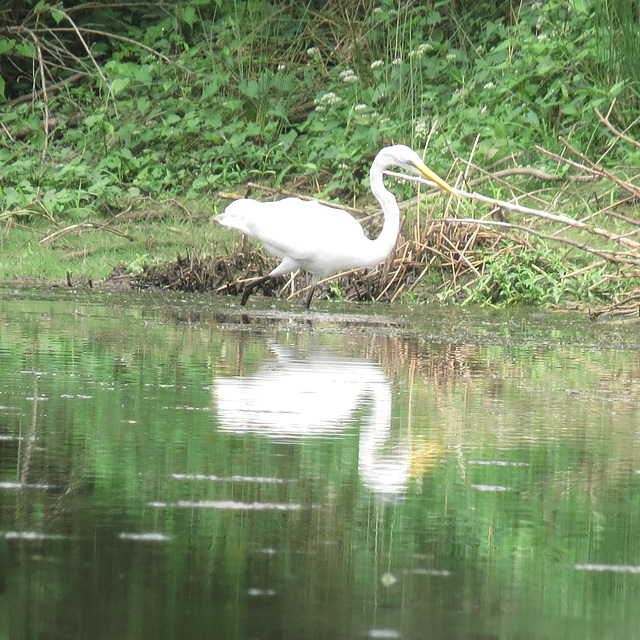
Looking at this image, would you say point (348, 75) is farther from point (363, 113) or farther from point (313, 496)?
point (313, 496)

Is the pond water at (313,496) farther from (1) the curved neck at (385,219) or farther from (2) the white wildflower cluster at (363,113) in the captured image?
(2) the white wildflower cluster at (363,113)

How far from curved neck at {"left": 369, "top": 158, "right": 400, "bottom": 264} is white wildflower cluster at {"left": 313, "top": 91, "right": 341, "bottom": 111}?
4300mm

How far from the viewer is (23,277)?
11.1 m

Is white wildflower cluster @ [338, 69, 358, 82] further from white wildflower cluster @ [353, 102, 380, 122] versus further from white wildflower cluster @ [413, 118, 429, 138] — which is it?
white wildflower cluster @ [413, 118, 429, 138]

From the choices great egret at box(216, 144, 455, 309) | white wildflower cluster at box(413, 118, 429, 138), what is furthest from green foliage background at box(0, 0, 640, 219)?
great egret at box(216, 144, 455, 309)

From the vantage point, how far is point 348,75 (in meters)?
14.9

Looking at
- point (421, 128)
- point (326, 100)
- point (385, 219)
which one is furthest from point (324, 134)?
point (385, 219)

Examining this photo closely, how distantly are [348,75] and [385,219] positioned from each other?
545 cm

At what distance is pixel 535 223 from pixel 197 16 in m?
7.62

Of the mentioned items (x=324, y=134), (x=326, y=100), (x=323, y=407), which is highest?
(x=326, y=100)

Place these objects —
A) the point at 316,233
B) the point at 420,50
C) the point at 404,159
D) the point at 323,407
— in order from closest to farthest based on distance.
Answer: the point at 323,407, the point at 316,233, the point at 404,159, the point at 420,50

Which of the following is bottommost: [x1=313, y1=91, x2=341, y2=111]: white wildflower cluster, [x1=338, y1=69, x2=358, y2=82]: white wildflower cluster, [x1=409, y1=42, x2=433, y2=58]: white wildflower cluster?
[x1=313, y1=91, x2=341, y2=111]: white wildflower cluster

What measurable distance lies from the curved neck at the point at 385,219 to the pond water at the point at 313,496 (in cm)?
318

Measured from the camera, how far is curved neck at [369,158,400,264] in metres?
9.40
